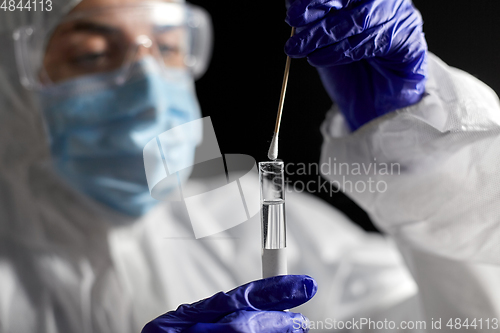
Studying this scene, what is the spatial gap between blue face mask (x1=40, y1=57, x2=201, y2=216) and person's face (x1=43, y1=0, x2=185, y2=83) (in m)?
0.04

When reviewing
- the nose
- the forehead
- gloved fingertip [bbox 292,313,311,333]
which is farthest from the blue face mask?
gloved fingertip [bbox 292,313,311,333]

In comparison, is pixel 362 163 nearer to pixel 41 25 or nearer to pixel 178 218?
pixel 178 218

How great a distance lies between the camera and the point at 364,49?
87 centimetres

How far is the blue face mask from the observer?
1.10 meters

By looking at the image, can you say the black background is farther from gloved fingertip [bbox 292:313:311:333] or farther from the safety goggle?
gloved fingertip [bbox 292:313:311:333]

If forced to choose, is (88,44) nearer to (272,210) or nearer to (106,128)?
(106,128)

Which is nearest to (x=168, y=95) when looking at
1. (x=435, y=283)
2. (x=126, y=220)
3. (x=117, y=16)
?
(x=117, y=16)

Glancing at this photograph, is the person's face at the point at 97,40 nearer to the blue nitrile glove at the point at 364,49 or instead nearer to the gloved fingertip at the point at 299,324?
the blue nitrile glove at the point at 364,49

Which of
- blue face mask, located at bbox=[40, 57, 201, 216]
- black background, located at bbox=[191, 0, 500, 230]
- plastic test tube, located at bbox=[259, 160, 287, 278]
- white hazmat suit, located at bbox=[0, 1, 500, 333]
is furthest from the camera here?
black background, located at bbox=[191, 0, 500, 230]

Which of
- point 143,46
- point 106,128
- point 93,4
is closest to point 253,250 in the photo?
point 106,128

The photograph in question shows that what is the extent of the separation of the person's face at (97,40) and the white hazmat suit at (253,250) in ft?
0.20

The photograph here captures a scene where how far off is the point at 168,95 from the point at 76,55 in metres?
0.25


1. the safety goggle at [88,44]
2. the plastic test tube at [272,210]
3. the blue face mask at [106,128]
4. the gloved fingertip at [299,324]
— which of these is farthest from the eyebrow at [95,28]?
the gloved fingertip at [299,324]

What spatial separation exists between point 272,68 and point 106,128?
664 millimetres
